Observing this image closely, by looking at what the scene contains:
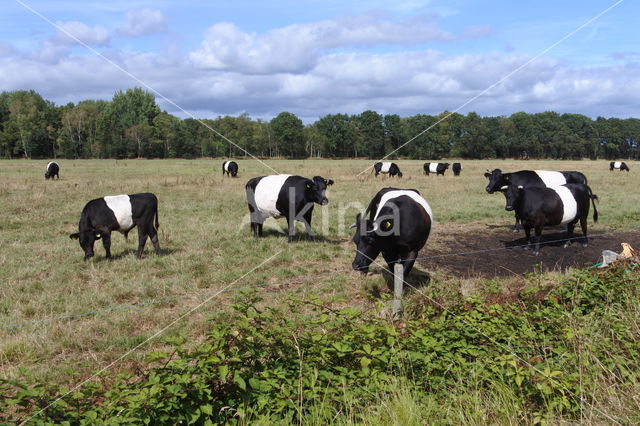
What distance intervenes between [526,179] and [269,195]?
9.04m

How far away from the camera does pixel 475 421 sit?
360cm

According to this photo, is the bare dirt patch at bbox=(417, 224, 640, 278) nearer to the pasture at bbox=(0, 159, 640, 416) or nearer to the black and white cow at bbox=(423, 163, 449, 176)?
the pasture at bbox=(0, 159, 640, 416)

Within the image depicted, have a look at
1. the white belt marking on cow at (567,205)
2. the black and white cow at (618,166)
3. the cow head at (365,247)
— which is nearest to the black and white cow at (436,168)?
the black and white cow at (618,166)

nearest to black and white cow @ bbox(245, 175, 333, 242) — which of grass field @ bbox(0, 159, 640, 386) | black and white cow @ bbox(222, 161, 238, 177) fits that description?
grass field @ bbox(0, 159, 640, 386)

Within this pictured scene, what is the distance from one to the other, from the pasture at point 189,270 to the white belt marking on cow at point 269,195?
0.74m

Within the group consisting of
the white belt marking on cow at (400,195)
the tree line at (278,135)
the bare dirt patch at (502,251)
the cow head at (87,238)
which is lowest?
the bare dirt patch at (502,251)

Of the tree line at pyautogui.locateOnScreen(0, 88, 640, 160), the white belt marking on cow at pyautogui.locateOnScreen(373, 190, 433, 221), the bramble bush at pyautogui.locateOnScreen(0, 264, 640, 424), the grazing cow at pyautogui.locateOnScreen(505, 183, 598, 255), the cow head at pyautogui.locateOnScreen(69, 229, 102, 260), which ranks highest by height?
the tree line at pyautogui.locateOnScreen(0, 88, 640, 160)

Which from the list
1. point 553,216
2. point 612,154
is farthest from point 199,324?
point 612,154

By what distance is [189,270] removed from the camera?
356 inches

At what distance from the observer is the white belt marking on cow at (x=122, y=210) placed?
32.5ft

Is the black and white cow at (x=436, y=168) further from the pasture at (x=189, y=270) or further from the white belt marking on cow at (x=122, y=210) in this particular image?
the white belt marking on cow at (x=122, y=210)

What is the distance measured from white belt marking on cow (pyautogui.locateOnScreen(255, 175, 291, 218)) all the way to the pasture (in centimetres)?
74

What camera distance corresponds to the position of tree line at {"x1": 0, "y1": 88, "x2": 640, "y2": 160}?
63.8 m

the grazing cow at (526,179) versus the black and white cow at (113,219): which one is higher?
the grazing cow at (526,179)
